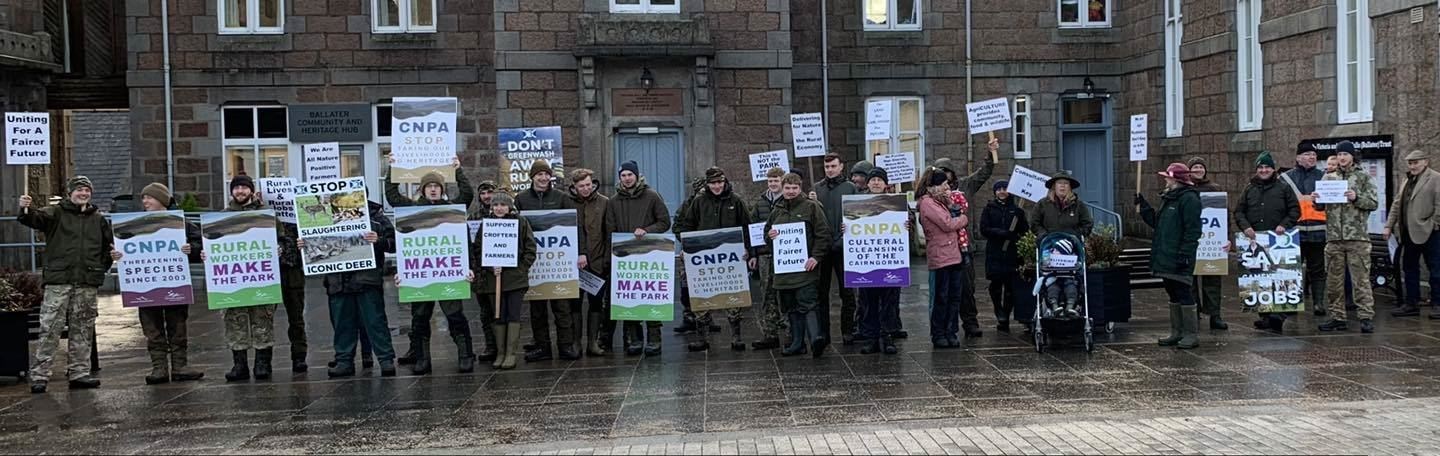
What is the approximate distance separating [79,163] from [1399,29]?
2820cm

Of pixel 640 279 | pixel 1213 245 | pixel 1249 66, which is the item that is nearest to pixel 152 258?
pixel 640 279

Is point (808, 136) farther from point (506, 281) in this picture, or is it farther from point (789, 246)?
point (506, 281)

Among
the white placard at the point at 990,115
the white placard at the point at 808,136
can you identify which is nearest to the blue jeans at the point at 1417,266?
the white placard at the point at 990,115

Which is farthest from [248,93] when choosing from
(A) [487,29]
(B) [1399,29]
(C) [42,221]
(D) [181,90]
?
(B) [1399,29]

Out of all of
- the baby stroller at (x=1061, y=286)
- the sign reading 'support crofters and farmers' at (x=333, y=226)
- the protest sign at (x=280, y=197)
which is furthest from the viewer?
the protest sign at (x=280, y=197)

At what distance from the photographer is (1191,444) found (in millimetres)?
8125

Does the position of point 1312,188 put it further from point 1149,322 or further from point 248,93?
point 248,93

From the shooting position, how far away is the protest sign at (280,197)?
12.1 m

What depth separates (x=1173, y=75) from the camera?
2420cm

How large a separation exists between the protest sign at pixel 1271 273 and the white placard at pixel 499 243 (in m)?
7.22

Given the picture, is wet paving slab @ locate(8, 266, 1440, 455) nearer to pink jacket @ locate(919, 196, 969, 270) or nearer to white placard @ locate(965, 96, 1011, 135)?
pink jacket @ locate(919, 196, 969, 270)

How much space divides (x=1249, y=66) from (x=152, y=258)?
54.3ft

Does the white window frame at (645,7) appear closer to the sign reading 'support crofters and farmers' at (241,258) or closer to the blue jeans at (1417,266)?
the sign reading 'support crofters and farmers' at (241,258)

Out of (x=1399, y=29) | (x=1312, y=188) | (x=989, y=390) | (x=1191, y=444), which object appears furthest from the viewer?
(x=1399, y=29)
